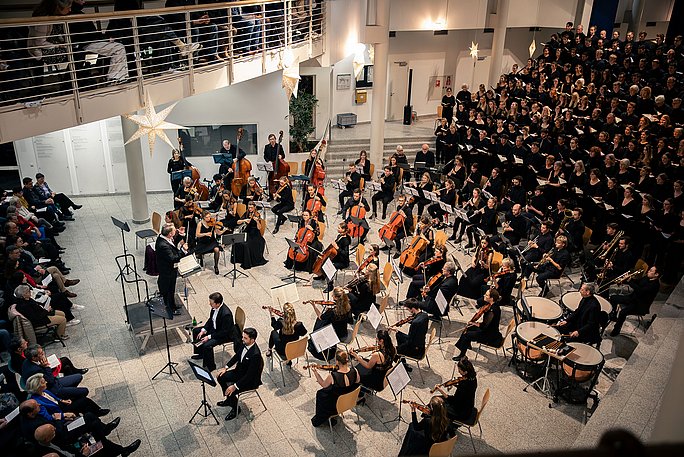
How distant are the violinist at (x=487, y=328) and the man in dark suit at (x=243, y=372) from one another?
3363 mm

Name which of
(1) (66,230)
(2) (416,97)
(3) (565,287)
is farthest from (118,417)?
(2) (416,97)

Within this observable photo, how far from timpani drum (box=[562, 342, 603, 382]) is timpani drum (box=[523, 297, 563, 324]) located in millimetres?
826

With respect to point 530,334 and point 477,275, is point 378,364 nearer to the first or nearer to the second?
point 530,334

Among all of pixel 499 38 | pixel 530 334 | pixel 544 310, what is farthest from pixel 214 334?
pixel 499 38

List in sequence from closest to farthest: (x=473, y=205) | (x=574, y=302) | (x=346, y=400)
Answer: (x=346, y=400) → (x=574, y=302) → (x=473, y=205)

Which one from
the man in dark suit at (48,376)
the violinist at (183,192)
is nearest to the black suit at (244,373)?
the man in dark suit at (48,376)

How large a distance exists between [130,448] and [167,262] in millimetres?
3460

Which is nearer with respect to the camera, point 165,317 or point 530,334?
point 530,334

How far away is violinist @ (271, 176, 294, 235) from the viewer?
14.5m

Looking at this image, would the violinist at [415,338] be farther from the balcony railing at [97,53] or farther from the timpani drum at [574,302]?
the balcony railing at [97,53]

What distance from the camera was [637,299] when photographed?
32.0 feet

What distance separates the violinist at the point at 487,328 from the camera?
8906 millimetres

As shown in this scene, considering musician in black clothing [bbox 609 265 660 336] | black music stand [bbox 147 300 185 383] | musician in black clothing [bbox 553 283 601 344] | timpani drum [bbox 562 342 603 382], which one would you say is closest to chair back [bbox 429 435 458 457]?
timpani drum [bbox 562 342 603 382]

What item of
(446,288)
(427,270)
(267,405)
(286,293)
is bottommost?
(267,405)
